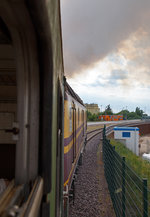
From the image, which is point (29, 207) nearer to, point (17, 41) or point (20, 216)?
point (20, 216)

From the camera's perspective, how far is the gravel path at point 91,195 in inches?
201

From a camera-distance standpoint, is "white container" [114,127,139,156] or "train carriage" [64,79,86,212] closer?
"train carriage" [64,79,86,212]

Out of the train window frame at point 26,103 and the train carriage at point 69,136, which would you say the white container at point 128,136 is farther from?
the train window frame at point 26,103

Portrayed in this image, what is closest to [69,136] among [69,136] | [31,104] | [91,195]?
[69,136]

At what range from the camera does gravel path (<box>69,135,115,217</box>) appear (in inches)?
201

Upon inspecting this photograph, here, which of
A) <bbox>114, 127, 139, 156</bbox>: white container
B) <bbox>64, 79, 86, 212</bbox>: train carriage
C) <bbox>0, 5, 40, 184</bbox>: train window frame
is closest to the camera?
<bbox>0, 5, 40, 184</bbox>: train window frame

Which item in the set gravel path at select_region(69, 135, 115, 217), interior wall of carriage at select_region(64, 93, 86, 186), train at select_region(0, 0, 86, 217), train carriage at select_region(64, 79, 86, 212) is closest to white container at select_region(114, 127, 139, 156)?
gravel path at select_region(69, 135, 115, 217)

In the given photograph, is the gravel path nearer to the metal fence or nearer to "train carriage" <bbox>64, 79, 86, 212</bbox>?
the metal fence

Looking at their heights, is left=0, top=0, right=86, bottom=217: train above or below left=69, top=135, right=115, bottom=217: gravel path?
above

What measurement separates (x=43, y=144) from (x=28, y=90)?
0.41 m

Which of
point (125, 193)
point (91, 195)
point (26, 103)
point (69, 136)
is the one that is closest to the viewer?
point (26, 103)

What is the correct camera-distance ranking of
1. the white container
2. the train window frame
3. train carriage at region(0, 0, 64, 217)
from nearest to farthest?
train carriage at region(0, 0, 64, 217), the train window frame, the white container

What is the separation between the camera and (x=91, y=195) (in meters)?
6.09

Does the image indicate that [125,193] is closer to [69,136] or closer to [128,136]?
[69,136]
